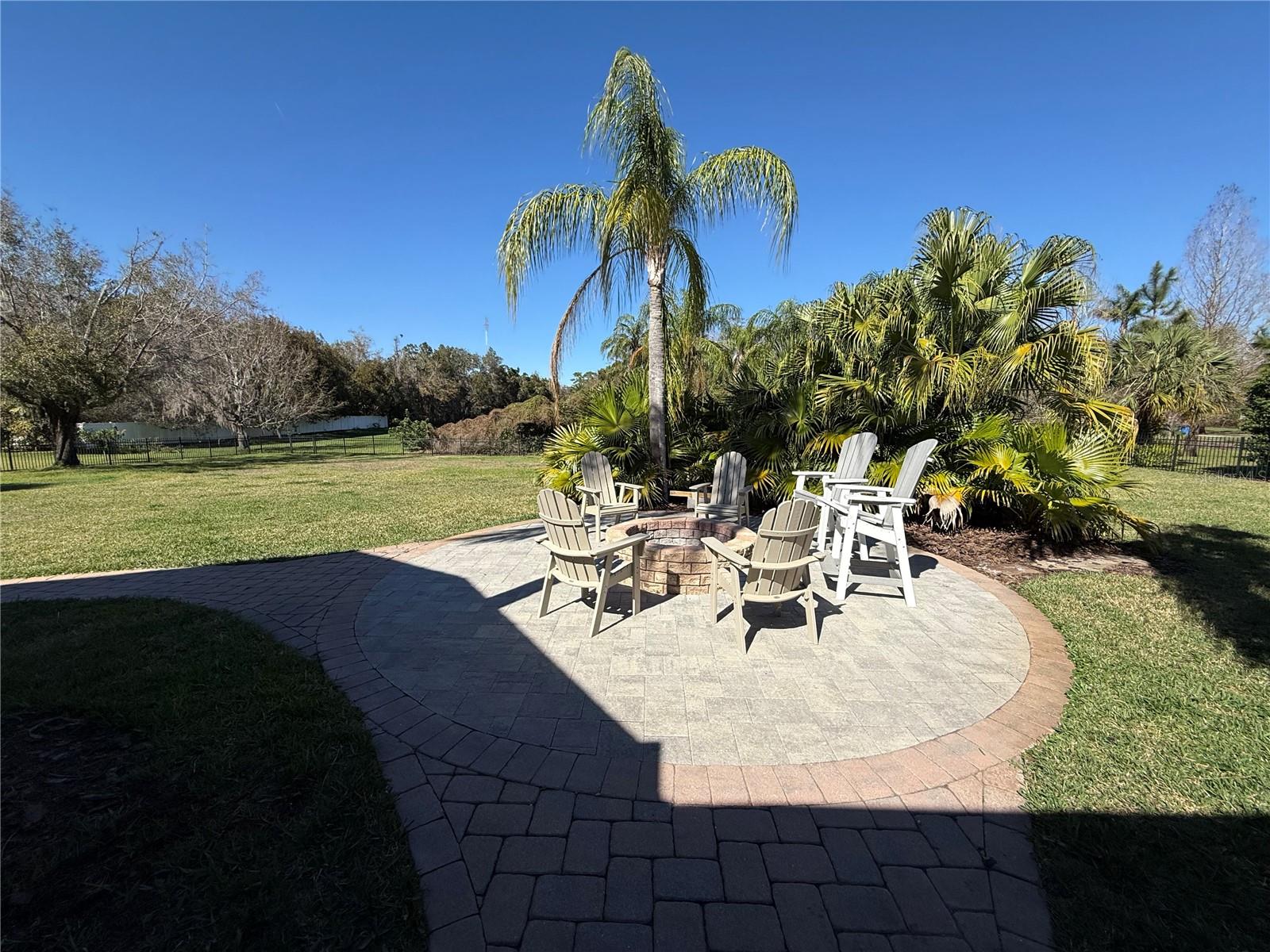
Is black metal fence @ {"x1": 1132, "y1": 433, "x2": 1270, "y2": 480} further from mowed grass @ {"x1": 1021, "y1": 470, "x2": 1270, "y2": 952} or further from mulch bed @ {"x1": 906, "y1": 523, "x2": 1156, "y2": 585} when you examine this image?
mowed grass @ {"x1": 1021, "y1": 470, "x2": 1270, "y2": 952}

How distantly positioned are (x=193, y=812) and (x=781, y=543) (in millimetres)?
3486

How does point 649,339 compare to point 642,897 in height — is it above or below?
above

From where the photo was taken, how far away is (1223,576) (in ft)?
18.1

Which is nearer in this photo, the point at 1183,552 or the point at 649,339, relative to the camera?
the point at 1183,552

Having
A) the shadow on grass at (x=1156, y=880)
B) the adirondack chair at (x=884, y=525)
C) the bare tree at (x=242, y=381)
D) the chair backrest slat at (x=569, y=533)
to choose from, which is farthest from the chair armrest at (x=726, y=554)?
the bare tree at (x=242, y=381)

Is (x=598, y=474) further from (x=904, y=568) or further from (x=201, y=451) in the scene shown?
(x=201, y=451)

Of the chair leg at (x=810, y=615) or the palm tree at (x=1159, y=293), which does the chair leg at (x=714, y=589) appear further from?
→ the palm tree at (x=1159, y=293)

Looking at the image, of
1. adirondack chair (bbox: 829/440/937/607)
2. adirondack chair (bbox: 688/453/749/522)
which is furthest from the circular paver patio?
adirondack chair (bbox: 688/453/749/522)

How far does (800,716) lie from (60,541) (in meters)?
10.8

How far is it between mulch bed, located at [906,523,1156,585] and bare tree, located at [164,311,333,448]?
107 feet

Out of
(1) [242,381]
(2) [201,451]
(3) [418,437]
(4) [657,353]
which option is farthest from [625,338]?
(2) [201,451]

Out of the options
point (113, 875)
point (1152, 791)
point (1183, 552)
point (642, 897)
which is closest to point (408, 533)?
point (113, 875)

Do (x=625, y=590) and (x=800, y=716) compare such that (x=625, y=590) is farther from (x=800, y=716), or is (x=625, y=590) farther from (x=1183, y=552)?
(x=1183, y=552)

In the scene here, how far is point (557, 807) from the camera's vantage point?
2.25m
